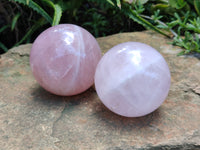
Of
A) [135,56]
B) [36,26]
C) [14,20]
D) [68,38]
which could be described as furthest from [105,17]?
[135,56]

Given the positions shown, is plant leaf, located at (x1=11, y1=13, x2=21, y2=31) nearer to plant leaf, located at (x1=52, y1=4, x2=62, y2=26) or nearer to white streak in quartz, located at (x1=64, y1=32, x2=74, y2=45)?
plant leaf, located at (x1=52, y1=4, x2=62, y2=26)

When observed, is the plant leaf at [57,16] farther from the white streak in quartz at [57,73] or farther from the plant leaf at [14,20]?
the white streak in quartz at [57,73]

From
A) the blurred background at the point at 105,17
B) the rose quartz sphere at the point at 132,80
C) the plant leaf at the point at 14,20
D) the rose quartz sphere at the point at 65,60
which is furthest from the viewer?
the plant leaf at the point at 14,20

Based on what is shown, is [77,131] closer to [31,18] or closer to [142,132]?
[142,132]

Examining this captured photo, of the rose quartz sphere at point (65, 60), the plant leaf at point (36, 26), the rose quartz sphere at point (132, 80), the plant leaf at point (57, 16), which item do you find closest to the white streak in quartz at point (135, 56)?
the rose quartz sphere at point (132, 80)

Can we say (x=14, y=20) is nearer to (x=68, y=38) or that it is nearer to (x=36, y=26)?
(x=36, y=26)
